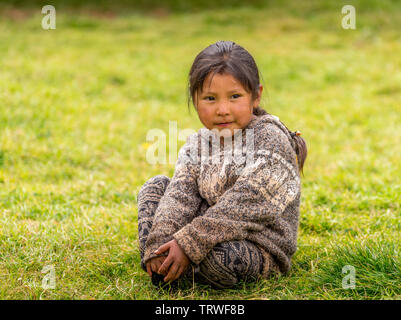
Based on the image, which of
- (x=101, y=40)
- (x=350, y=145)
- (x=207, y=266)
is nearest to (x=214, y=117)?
(x=207, y=266)

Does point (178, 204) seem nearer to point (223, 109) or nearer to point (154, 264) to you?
point (154, 264)

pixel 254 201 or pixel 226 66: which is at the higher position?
pixel 226 66

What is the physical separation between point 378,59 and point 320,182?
20.6ft

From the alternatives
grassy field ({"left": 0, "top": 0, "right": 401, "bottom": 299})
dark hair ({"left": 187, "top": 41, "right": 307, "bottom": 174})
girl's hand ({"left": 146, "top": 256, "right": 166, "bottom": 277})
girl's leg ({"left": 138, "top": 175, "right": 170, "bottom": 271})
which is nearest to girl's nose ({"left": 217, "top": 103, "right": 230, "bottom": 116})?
dark hair ({"left": 187, "top": 41, "right": 307, "bottom": 174})

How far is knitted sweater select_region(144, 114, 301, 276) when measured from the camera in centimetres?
282

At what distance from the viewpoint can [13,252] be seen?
11.3ft

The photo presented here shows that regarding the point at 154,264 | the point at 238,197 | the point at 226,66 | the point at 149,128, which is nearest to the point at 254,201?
the point at 238,197

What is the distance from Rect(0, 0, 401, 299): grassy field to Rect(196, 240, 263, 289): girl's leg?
0.08 m

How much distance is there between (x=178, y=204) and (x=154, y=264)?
39 cm

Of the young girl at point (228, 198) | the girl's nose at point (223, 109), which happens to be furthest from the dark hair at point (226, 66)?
the girl's nose at point (223, 109)

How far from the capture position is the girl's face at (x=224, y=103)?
298 centimetres

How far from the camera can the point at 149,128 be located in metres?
7.15

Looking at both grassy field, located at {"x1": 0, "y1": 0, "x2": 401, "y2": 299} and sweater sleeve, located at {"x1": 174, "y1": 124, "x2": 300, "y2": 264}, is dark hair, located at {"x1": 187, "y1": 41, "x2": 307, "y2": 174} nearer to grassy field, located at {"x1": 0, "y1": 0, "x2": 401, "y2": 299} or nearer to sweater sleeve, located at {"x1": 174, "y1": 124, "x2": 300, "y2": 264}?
sweater sleeve, located at {"x1": 174, "y1": 124, "x2": 300, "y2": 264}

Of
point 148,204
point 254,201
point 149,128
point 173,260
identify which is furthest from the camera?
point 149,128
